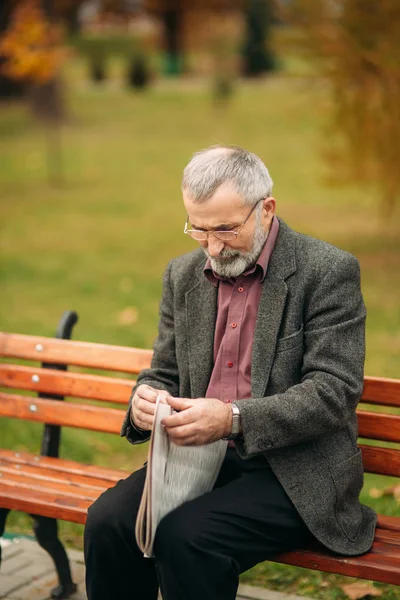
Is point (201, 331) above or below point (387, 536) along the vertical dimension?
above

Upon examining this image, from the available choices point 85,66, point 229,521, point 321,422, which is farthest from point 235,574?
point 85,66

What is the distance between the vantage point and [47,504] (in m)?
3.46

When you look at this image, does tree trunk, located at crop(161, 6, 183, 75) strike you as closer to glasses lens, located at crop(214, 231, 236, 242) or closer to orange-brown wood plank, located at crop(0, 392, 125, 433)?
orange-brown wood plank, located at crop(0, 392, 125, 433)

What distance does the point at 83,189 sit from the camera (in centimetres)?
2000

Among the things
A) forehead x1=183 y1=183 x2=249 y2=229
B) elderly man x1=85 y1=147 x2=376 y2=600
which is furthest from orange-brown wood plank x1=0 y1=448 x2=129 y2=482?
forehead x1=183 y1=183 x2=249 y2=229

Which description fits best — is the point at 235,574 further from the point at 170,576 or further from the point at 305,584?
the point at 305,584

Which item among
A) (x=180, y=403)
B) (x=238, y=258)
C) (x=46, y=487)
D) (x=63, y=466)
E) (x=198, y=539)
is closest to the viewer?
(x=198, y=539)

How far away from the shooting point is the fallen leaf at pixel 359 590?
382 centimetres

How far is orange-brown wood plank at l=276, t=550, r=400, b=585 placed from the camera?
9.62ft

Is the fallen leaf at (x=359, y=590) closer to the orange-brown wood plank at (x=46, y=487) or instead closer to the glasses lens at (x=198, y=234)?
the orange-brown wood plank at (x=46, y=487)

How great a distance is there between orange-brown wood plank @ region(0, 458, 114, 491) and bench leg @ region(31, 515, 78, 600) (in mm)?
158

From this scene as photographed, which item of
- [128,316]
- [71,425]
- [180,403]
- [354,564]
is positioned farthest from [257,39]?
[354,564]

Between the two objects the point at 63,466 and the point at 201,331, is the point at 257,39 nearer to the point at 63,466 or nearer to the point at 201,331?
the point at 63,466

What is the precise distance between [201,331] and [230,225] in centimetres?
40
